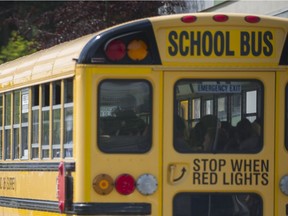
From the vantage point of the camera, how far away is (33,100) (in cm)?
1050

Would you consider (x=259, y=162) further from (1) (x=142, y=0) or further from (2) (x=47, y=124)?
(1) (x=142, y=0)

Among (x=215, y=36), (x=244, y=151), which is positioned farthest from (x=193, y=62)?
(x=244, y=151)

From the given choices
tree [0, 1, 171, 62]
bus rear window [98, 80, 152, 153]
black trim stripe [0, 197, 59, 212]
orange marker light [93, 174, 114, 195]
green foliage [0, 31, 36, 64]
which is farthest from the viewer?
green foliage [0, 31, 36, 64]

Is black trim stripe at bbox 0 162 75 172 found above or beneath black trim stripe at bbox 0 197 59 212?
above

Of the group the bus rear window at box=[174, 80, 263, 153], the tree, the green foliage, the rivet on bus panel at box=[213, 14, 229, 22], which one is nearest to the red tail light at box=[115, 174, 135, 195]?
the bus rear window at box=[174, 80, 263, 153]

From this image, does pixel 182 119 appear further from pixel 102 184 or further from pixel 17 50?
pixel 17 50

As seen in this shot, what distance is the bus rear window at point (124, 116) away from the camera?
9.09 m

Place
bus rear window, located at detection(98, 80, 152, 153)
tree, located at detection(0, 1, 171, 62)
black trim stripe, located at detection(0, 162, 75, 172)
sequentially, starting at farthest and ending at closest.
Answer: tree, located at detection(0, 1, 171, 62), black trim stripe, located at detection(0, 162, 75, 172), bus rear window, located at detection(98, 80, 152, 153)

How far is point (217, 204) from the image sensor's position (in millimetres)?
9125

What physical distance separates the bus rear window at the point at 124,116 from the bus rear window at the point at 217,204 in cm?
56

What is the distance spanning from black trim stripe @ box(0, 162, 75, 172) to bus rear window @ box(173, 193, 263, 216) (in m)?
0.97

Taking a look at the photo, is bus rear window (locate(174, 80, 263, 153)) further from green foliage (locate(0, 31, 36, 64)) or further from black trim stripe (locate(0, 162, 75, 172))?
green foliage (locate(0, 31, 36, 64))

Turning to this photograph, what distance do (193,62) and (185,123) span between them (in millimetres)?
526

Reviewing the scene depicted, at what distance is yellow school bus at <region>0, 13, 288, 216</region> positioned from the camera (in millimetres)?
9047
